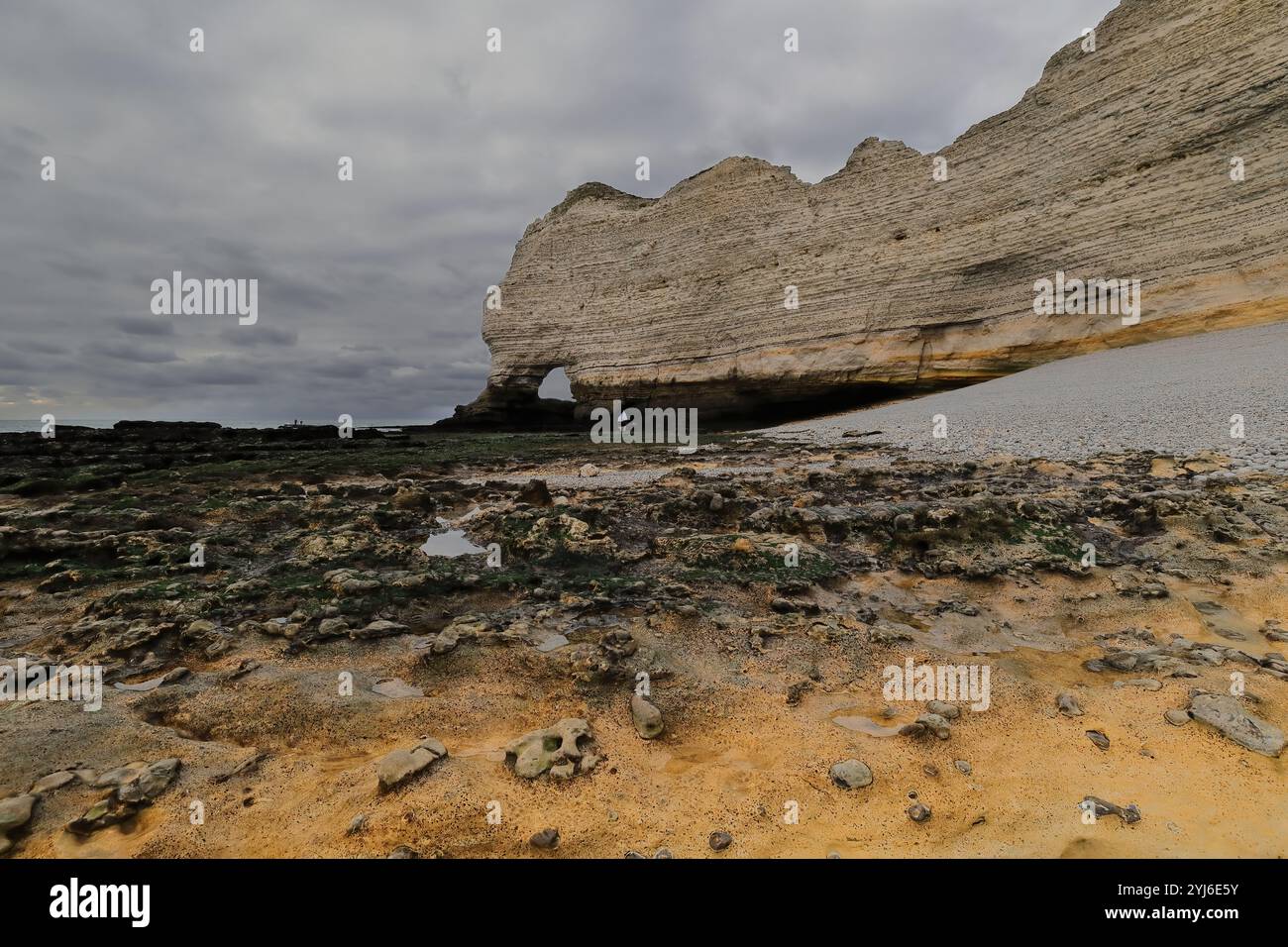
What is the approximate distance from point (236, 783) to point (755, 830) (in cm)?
318

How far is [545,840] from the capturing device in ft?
9.27

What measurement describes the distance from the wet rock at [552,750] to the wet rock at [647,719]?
407mm

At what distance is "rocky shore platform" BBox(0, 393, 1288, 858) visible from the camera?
2.93 meters

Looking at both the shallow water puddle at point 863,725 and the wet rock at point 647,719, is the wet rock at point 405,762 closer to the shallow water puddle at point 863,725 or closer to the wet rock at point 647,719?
the wet rock at point 647,719

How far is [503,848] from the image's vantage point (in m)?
2.83

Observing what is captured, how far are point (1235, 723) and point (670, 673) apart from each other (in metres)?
3.84

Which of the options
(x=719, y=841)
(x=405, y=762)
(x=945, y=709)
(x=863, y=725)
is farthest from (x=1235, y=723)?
(x=405, y=762)

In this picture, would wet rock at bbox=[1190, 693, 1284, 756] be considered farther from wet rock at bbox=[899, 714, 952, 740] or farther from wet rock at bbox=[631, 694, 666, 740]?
wet rock at bbox=[631, 694, 666, 740]

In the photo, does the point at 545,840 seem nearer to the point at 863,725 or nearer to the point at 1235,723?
the point at 863,725

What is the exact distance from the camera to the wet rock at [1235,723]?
323cm

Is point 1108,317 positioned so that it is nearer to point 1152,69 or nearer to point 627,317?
point 1152,69

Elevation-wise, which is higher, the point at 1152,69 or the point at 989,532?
the point at 1152,69
